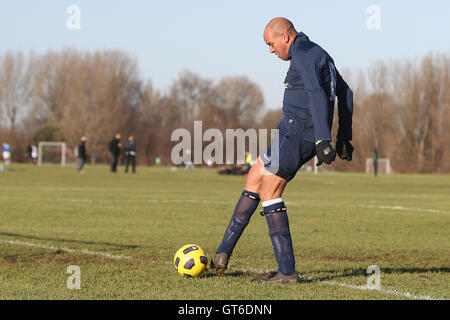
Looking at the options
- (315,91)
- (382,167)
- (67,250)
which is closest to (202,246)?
(67,250)

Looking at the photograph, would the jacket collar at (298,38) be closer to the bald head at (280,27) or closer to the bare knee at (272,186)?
the bald head at (280,27)

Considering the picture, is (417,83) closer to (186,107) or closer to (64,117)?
(186,107)

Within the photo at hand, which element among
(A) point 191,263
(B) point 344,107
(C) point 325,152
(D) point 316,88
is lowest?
(A) point 191,263

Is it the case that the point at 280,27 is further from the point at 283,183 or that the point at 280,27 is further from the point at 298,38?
the point at 283,183

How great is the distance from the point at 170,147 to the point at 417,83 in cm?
3184

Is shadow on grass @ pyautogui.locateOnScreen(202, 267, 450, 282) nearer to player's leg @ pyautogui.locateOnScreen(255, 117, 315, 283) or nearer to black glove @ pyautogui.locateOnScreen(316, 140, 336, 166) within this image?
player's leg @ pyautogui.locateOnScreen(255, 117, 315, 283)

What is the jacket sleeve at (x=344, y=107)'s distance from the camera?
6.14 metres

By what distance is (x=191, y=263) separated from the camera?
6262 mm

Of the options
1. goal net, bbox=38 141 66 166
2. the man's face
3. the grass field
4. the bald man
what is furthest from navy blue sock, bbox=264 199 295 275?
goal net, bbox=38 141 66 166

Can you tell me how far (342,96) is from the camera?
6164 millimetres

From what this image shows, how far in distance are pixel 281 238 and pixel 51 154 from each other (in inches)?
2601

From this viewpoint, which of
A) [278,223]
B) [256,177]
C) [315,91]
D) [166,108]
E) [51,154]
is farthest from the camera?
[166,108]

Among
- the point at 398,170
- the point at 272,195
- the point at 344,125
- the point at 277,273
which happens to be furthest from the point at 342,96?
the point at 398,170

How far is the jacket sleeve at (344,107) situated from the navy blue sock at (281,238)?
35.6 inches
